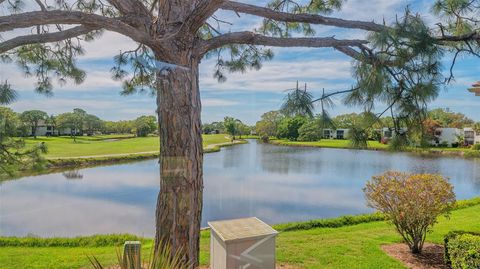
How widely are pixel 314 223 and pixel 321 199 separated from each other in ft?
9.47

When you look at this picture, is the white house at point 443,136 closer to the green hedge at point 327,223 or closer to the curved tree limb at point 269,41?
the curved tree limb at point 269,41

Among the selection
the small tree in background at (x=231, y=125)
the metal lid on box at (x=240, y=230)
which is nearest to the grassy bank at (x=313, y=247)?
the metal lid on box at (x=240, y=230)

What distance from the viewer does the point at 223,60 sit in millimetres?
3336

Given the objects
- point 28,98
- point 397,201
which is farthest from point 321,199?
point 28,98

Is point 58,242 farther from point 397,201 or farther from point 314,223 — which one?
point 397,201

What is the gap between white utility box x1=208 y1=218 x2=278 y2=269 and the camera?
2.03m

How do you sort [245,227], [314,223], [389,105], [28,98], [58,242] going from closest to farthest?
[389,105]
[245,227]
[28,98]
[58,242]
[314,223]

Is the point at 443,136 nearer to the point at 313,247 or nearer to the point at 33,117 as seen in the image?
the point at 313,247

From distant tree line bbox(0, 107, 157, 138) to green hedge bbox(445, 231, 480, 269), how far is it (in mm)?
3235

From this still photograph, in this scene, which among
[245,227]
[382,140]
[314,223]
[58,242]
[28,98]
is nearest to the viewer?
[382,140]

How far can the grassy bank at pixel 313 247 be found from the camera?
2.98 m

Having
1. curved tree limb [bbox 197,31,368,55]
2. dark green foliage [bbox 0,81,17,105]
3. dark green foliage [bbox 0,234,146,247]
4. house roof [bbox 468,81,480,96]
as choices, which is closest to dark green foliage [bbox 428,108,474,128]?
house roof [bbox 468,81,480,96]

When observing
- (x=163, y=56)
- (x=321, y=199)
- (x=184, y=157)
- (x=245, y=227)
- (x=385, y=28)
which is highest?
(x=385, y=28)

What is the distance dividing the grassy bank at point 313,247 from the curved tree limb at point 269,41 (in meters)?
2.12
